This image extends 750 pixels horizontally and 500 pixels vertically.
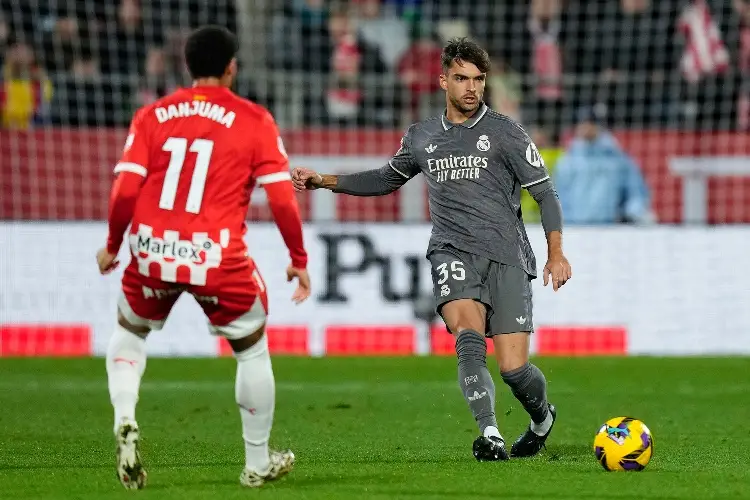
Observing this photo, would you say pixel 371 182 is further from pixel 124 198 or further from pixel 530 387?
pixel 124 198

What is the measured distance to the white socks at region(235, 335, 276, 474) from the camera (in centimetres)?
646

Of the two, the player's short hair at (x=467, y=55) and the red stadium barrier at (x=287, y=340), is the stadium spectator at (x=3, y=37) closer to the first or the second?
the red stadium barrier at (x=287, y=340)

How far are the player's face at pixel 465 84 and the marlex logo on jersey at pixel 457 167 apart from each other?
0.87ft

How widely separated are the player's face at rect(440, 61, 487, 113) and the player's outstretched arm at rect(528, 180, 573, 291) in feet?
1.82

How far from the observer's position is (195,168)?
6.32m

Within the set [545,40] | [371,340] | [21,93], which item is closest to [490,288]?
[371,340]

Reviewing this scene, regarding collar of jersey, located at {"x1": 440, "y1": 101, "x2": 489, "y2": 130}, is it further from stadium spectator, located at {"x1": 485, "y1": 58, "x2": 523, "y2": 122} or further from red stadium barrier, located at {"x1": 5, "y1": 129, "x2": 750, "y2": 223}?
stadium spectator, located at {"x1": 485, "y1": 58, "x2": 523, "y2": 122}

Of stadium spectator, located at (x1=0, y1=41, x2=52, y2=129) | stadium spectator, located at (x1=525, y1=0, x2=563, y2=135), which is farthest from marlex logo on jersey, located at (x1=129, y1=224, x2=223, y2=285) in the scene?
stadium spectator, located at (x1=525, y1=0, x2=563, y2=135)

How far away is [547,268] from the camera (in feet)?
24.8

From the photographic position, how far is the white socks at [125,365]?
6430mm

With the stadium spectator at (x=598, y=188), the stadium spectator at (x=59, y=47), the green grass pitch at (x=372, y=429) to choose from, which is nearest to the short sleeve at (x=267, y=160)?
the green grass pitch at (x=372, y=429)

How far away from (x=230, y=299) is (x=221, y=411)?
4264mm

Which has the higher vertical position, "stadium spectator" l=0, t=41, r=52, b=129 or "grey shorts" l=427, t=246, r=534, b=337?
"stadium spectator" l=0, t=41, r=52, b=129

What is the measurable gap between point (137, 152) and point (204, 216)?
0.39m
